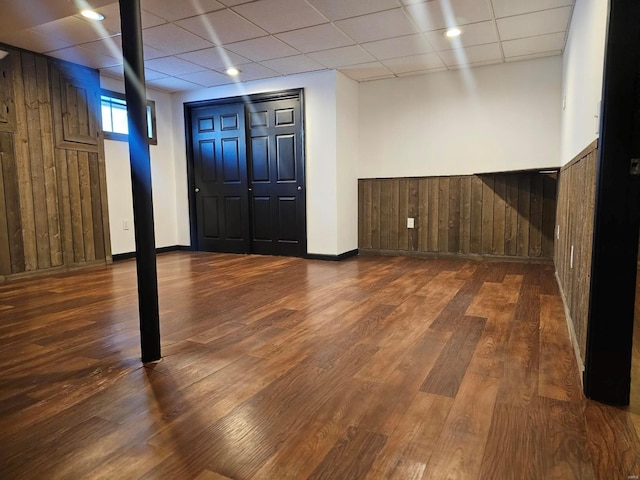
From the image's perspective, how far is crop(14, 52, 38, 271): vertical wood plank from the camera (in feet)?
13.0

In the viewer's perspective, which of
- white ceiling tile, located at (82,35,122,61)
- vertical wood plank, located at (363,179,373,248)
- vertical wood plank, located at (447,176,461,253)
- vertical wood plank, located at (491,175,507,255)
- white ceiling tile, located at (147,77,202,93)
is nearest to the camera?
white ceiling tile, located at (82,35,122,61)

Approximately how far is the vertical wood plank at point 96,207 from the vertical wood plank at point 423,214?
381cm

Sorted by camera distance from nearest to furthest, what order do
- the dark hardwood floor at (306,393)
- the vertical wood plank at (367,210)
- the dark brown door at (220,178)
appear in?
the dark hardwood floor at (306,393), the vertical wood plank at (367,210), the dark brown door at (220,178)

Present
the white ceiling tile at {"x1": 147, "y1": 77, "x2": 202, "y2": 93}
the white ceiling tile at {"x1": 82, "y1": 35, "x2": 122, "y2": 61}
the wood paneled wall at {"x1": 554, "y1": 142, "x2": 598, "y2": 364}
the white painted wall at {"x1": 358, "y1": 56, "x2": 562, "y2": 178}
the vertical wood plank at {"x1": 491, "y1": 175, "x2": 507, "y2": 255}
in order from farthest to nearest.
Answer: the white ceiling tile at {"x1": 147, "y1": 77, "x2": 202, "y2": 93} → the vertical wood plank at {"x1": 491, "y1": 175, "x2": 507, "y2": 255} → the white painted wall at {"x1": 358, "y1": 56, "x2": 562, "y2": 178} → the white ceiling tile at {"x1": 82, "y1": 35, "x2": 122, "y2": 61} → the wood paneled wall at {"x1": 554, "y1": 142, "x2": 598, "y2": 364}

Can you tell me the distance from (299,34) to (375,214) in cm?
245

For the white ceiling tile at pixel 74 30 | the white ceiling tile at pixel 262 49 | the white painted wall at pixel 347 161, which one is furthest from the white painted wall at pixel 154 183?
the white painted wall at pixel 347 161

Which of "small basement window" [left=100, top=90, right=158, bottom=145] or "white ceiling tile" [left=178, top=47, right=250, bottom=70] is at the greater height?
"white ceiling tile" [left=178, top=47, right=250, bottom=70]

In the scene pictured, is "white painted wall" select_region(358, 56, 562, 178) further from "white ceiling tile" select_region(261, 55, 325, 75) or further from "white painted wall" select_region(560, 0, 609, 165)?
"white painted wall" select_region(560, 0, 609, 165)

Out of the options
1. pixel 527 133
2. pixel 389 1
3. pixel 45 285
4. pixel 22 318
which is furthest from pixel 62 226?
pixel 527 133

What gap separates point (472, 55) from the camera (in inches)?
167

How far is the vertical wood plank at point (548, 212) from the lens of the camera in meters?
4.43

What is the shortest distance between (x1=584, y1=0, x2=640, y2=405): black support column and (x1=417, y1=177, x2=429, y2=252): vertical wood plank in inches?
141

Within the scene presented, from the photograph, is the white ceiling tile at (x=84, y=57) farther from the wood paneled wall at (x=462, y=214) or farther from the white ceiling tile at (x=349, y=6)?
the wood paneled wall at (x=462, y=214)

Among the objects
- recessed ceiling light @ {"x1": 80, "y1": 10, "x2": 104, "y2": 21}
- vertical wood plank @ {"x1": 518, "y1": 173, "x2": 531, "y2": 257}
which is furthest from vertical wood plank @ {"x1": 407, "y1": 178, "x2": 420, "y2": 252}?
recessed ceiling light @ {"x1": 80, "y1": 10, "x2": 104, "y2": 21}
